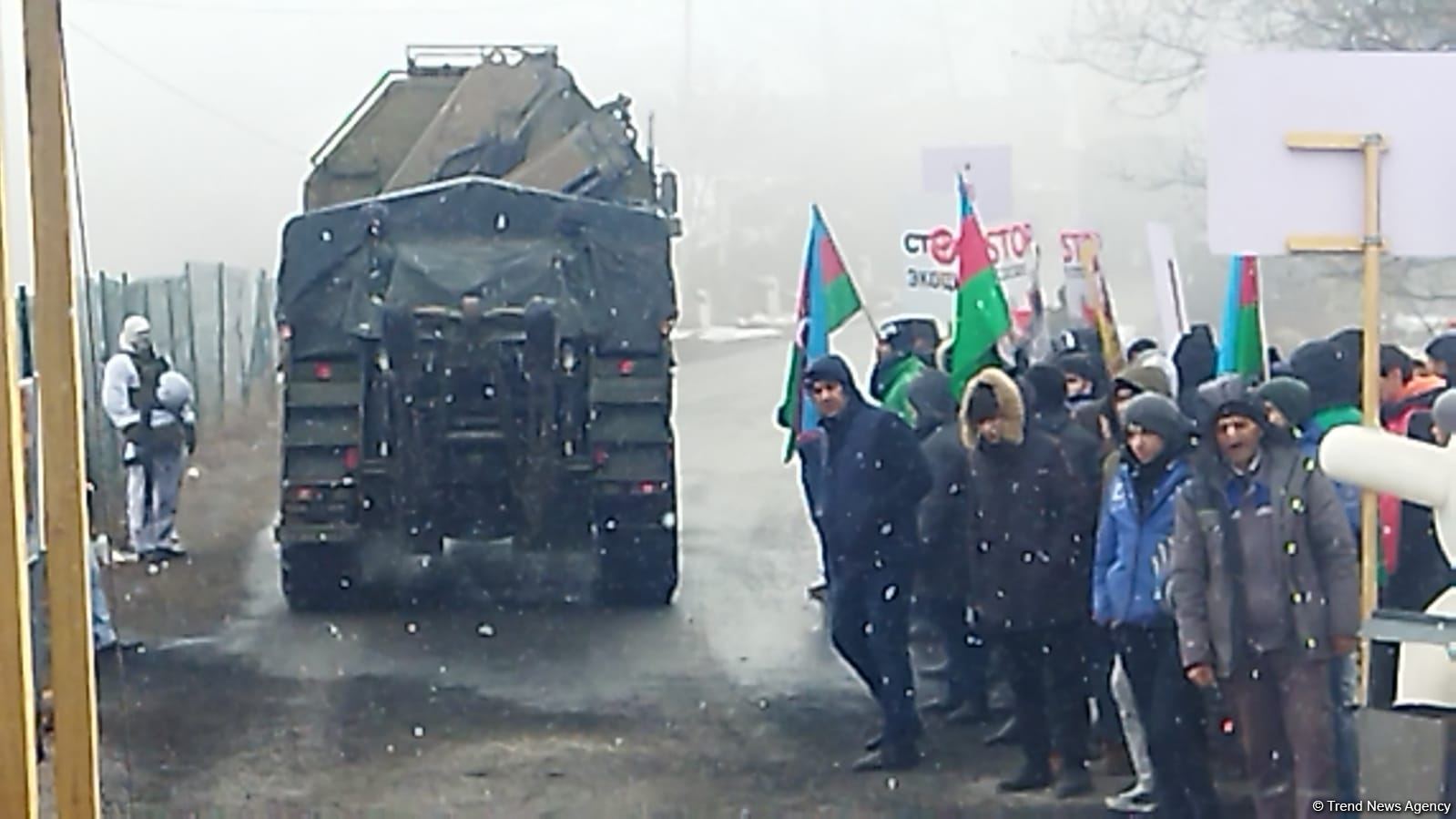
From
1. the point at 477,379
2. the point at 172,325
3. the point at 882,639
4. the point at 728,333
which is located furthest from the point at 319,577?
the point at 882,639

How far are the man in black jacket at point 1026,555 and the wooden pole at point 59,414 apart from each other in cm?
280

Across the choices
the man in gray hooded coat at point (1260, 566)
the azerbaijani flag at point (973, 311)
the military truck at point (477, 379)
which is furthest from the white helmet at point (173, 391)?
the man in gray hooded coat at point (1260, 566)

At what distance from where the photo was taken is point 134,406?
6219 mm

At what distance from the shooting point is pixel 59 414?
10.2ft

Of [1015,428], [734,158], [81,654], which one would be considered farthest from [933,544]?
[81,654]

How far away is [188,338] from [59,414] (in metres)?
3.21

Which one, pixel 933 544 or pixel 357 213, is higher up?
pixel 357 213

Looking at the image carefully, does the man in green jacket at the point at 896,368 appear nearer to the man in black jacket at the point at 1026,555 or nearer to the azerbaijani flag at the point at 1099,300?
the man in black jacket at the point at 1026,555

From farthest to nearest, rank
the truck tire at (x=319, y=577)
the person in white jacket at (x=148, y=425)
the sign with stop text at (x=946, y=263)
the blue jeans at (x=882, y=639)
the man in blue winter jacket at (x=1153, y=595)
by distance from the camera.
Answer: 1. the truck tire at (x=319, y=577)
2. the sign with stop text at (x=946, y=263)
3. the person in white jacket at (x=148, y=425)
4. the blue jeans at (x=882, y=639)
5. the man in blue winter jacket at (x=1153, y=595)

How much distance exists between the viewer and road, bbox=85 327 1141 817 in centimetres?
566

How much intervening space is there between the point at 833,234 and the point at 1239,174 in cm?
248

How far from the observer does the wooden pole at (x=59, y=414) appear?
10.2ft

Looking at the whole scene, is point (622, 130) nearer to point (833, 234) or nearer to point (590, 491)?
point (833, 234)

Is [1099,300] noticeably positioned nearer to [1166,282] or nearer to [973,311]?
[1166,282]
